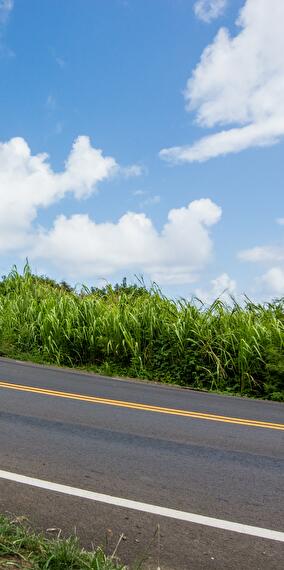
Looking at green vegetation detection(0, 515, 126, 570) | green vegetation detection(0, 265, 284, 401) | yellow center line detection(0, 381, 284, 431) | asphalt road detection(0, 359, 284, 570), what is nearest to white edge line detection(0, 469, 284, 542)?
asphalt road detection(0, 359, 284, 570)

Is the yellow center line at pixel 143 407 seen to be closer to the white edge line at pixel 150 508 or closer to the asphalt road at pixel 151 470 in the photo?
the asphalt road at pixel 151 470

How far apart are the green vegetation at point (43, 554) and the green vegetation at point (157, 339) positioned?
8.76 m

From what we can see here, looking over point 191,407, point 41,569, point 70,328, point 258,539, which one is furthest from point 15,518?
point 70,328

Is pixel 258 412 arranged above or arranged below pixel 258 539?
above

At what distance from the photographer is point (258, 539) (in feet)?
14.2

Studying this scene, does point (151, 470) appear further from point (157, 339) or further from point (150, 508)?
point (157, 339)

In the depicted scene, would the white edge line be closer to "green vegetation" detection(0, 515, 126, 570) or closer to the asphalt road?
the asphalt road

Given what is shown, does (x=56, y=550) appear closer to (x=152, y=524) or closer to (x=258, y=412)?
(x=152, y=524)

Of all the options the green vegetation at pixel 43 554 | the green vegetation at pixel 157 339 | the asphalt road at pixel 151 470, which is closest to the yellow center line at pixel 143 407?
the asphalt road at pixel 151 470

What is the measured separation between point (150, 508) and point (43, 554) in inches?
51.3

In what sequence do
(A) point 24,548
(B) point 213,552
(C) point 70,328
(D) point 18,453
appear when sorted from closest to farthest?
(A) point 24,548, (B) point 213,552, (D) point 18,453, (C) point 70,328

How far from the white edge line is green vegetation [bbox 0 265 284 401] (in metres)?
7.53

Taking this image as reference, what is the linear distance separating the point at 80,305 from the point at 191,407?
23.6 ft

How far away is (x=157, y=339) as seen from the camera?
1412 cm
